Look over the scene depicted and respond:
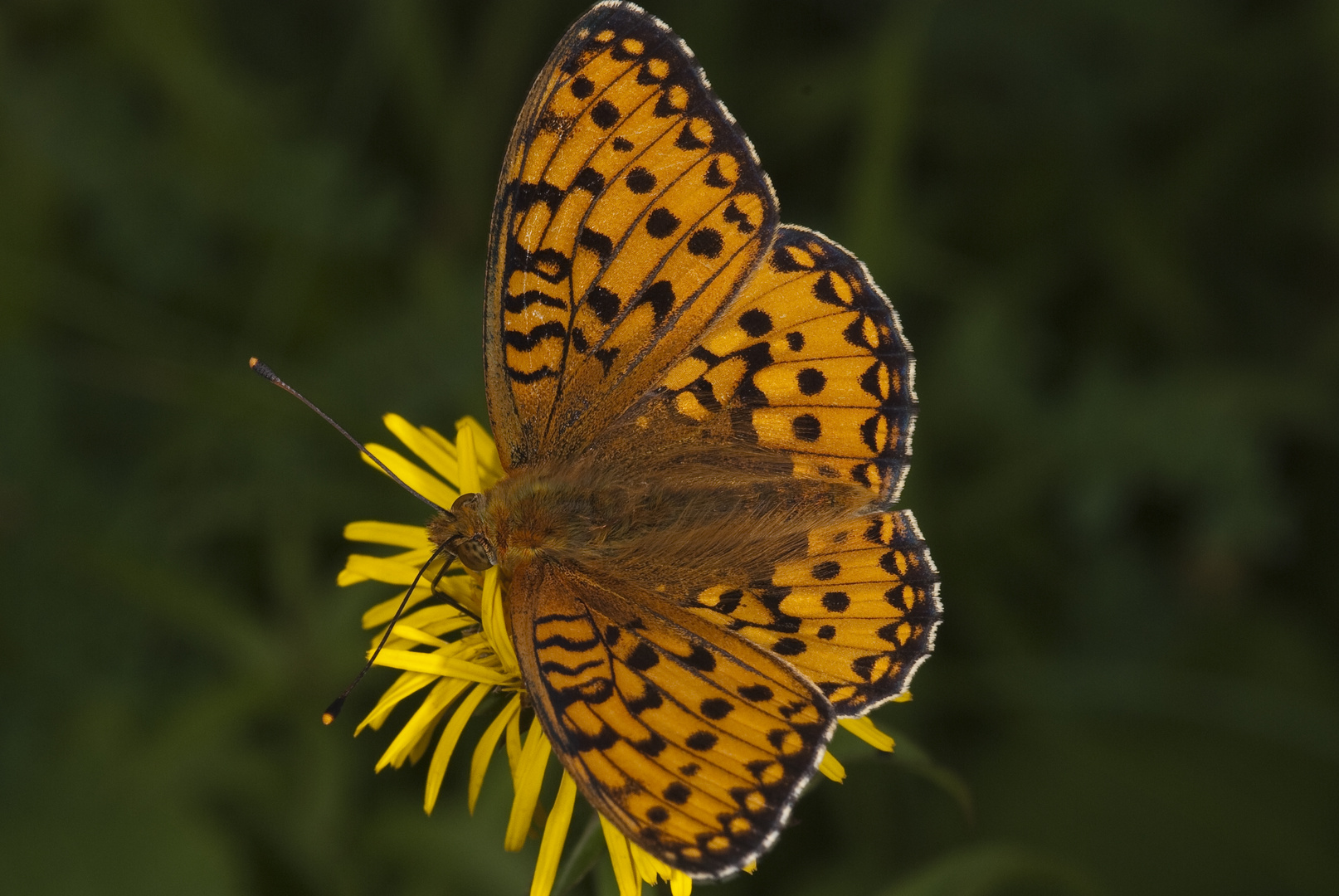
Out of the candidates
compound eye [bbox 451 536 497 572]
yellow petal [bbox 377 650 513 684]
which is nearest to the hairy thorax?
compound eye [bbox 451 536 497 572]

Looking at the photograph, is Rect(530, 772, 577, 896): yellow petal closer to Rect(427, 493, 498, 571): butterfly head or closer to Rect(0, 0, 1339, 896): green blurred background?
Rect(427, 493, 498, 571): butterfly head

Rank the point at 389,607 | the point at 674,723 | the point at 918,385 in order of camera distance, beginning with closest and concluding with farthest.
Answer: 1. the point at 674,723
2. the point at 389,607
3. the point at 918,385

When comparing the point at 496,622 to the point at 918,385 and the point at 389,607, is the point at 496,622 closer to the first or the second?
the point at 389,607

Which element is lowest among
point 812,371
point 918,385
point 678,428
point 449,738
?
point 449,738

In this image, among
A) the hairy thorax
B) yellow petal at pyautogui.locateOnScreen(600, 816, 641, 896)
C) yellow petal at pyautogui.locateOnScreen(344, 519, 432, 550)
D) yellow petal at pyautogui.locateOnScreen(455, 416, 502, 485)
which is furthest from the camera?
yellow petal at pyautogui.locateOnScreen(455, 416, 502, 485)

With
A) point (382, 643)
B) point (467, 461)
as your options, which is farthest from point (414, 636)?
point (467, 461)

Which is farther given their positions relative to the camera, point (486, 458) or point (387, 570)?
point (486, 458)

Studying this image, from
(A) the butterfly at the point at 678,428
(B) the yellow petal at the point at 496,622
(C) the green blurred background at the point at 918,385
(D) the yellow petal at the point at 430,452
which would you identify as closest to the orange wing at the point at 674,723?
(A) the butterfly at the point at 678,428
